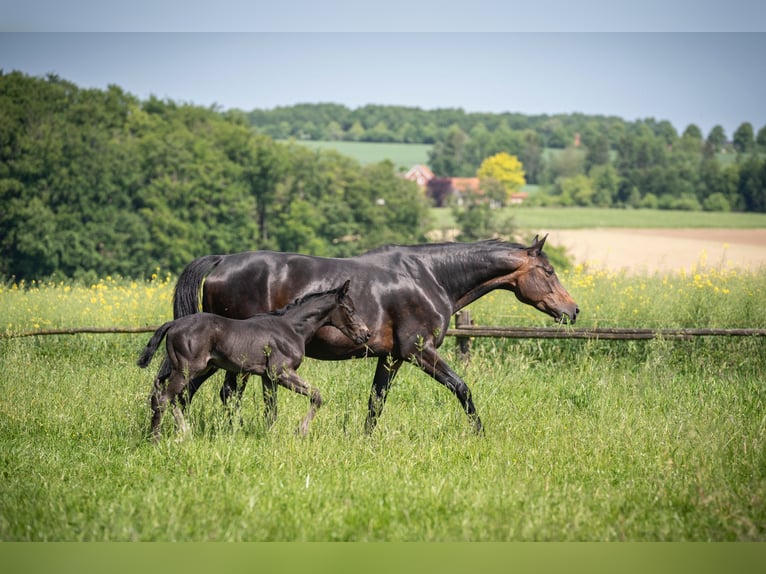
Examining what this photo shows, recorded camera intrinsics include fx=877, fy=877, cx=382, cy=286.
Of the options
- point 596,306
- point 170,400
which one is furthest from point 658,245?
point 170,400

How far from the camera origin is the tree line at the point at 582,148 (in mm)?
64125

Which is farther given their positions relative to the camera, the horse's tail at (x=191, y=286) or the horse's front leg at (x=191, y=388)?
the horse's tail at (x=191, y=286)

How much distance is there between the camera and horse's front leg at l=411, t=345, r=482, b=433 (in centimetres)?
788

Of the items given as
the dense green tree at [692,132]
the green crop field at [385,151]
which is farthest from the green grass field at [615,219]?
the green crop field at [385,151]

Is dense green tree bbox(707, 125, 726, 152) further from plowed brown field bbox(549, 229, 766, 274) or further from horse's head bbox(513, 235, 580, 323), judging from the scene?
horse's head bbox(513, 235, 580, 323)

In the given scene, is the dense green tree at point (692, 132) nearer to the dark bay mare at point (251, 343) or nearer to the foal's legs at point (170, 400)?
the dark bay mare at point (251, 343)

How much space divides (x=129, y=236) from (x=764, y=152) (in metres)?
43.3

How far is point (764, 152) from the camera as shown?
6097 cm

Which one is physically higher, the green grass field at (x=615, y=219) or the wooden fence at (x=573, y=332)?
the wooden fence at (x=573, y=332)

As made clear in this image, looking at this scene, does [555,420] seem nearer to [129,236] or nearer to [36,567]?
[36,567]

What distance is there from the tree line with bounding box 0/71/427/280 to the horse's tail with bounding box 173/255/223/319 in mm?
33788

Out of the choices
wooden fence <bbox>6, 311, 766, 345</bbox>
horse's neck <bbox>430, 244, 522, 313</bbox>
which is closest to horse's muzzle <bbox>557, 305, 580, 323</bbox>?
horse's neck <bbox>430, 244, 522, 313</bbox>

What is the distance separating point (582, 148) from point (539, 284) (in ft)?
348

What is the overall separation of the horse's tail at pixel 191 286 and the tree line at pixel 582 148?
158 ft
